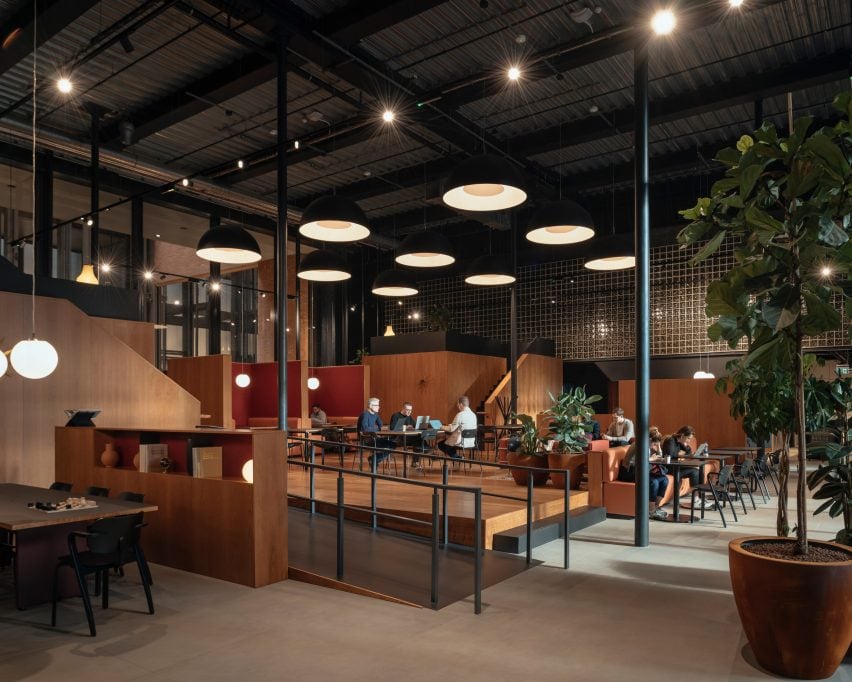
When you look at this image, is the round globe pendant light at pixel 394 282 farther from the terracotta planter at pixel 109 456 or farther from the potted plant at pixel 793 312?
the potted plant at pixel 793 312

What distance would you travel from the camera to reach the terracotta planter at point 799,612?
3.45 meters

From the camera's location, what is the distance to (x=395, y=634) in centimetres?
421

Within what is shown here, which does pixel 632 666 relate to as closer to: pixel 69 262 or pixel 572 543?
pixel 572 543

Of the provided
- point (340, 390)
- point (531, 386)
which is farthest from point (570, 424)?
point (340, 390)

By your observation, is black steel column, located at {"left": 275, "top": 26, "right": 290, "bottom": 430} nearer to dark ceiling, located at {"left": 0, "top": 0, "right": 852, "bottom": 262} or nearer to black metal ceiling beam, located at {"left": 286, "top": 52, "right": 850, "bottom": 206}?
dark ceiling, located at {"left": 0, "top": 0, "right": 852, "bottom": 262}

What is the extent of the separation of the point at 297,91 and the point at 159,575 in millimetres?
7636

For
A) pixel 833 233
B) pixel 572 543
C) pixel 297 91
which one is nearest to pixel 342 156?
pixel 297 91

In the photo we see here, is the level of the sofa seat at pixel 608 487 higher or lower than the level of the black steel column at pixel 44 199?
lower

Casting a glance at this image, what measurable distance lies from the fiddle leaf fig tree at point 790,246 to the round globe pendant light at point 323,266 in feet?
23.0

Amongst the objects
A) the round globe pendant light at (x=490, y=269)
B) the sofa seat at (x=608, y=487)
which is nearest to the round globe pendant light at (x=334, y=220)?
the round globe pendant light at (x=490, y=269)

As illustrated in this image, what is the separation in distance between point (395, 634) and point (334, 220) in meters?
4.44

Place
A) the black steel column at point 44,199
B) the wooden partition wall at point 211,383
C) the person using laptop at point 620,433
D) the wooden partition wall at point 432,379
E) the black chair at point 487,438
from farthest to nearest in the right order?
the wooden partition wall at point 432,379 → the wooden partition wall at point 211,383 → the black chair at point 487,438 → the black steel column at point 44,199 → the person using laptop at point 620,433

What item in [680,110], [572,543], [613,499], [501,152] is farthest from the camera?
[501,152]

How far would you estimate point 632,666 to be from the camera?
3744mm
